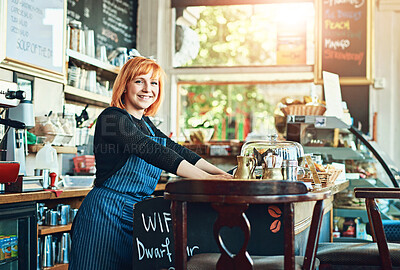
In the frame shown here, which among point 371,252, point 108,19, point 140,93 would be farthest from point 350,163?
point 108,19

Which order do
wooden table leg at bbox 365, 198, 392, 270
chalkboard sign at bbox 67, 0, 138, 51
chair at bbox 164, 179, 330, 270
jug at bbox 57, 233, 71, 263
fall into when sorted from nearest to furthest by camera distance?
chair at bbox 164, 179, 330, 270 < wooden table leg at bbox 365, 198, 392, 270 < jug at bbox 57, 233, 71, 263 < chalkboard sign at bbox 67, 0, 138, 51

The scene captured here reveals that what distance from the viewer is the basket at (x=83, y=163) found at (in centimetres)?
470

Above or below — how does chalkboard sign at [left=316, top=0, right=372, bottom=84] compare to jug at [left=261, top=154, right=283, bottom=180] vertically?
above

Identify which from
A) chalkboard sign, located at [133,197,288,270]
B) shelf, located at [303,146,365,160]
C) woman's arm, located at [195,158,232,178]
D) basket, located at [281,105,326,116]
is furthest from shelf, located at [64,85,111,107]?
chalkboard sign, located at [133,197,288,270]

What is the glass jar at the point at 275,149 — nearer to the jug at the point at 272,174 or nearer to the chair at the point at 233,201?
the jug at the point at 272,174

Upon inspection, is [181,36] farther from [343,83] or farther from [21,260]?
[21,260]

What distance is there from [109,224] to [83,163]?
2.55 meters

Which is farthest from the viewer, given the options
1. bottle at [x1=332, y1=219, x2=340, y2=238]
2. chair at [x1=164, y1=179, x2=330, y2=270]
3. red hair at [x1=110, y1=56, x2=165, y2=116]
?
bottle at [x1=332, y1=219, x2=340, y2=238]

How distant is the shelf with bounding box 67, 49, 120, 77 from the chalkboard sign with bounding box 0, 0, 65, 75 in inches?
7.9

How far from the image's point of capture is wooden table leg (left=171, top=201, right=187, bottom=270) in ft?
5.05

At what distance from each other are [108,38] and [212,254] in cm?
408

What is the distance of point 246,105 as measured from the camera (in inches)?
380

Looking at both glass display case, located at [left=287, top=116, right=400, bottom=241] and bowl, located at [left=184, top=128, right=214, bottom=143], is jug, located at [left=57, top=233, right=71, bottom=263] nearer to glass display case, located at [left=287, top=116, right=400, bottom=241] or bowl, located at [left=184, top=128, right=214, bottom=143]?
glass display case, located at [left=287, top=116, right=400, bottom=241]

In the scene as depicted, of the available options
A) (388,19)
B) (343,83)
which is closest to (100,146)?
(343,83)
